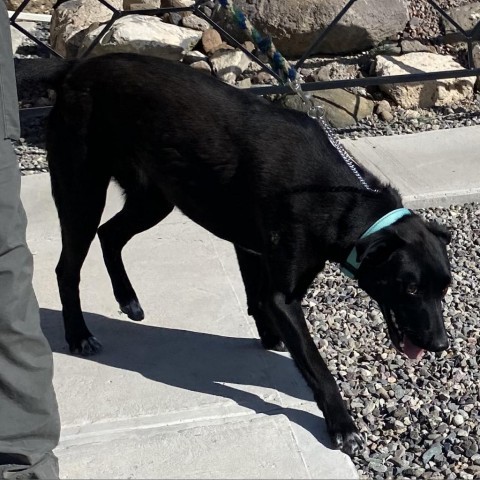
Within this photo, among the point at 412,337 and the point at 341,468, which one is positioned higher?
the point at 412,337

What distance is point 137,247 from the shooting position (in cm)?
504

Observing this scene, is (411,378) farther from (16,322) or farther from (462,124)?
(462,124)

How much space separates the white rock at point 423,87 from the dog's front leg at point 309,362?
13.1ft

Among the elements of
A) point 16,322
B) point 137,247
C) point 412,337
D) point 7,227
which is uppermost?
point 7,227

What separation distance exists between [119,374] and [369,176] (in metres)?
1.38

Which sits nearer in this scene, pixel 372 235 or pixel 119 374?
pixel 372 235

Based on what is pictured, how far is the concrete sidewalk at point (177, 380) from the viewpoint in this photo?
3342mm

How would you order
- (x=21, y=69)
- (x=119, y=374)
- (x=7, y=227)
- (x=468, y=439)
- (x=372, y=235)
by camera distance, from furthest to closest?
(x=21, y=69)
(x=119, y=374)
(x=468, y=439)
(x=372, y=235)
(x=7, y=227)

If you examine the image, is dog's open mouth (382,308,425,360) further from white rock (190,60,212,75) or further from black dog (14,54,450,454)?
white rock (190,60,212,75)

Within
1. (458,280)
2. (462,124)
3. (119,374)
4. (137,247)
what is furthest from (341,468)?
(462,124)

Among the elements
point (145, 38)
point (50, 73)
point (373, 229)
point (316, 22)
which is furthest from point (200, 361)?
point (316, 22)

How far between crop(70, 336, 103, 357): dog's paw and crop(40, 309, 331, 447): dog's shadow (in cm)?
3

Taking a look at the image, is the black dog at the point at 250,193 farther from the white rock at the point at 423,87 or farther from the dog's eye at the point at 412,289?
the white rock at the point at 423,87

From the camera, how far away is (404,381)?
3.92 m
